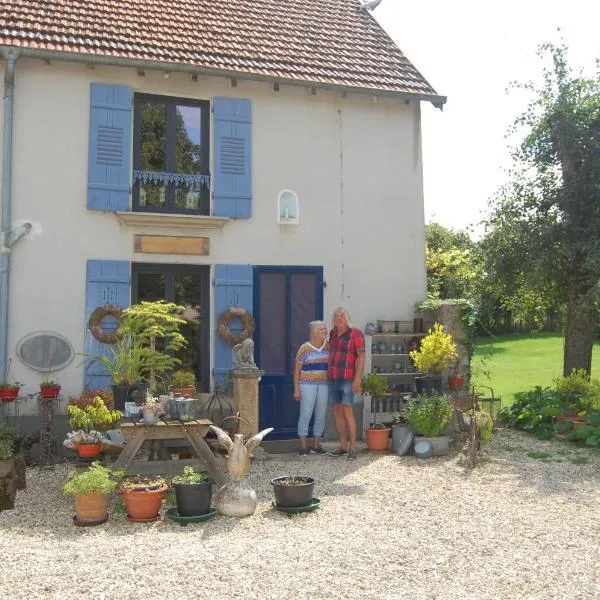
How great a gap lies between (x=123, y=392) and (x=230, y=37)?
5.27 meters

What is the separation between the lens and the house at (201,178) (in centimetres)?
858

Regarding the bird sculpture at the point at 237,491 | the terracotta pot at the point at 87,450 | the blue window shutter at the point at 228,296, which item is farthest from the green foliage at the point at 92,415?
the blue window shutter at the point at 228,296

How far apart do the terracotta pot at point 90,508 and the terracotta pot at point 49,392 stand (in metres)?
2.60

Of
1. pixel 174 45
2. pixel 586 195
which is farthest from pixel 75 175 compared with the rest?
pixel 586 195

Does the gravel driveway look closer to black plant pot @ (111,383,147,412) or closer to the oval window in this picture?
black plant pot @ (111,383,147,412)

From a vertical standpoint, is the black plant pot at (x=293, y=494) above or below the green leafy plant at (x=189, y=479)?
below

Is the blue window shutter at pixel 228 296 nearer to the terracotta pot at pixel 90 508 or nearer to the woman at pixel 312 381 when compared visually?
the woman at pixel 312 381

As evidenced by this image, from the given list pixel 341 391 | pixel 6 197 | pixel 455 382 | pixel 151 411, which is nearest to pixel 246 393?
pixel 341 391

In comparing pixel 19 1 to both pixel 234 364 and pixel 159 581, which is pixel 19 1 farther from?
pixel 159 581

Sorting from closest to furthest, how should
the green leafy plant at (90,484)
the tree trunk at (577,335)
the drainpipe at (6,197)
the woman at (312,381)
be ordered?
the green leafy plant at (90,484)
the drainpipe at (6,197)
the woman at (312,381)
the tree trunk at (577,335)

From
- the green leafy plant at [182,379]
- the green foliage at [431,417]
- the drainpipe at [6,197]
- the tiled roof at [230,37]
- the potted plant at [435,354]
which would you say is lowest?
the green foliage at [431,417]

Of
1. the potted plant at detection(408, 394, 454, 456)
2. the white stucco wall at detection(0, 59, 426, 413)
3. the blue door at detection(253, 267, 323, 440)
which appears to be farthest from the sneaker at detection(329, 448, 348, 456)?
the white stucco wall at detection(0, 59, 426, 413)

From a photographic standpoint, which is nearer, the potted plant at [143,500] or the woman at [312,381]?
the potted plant at [143,500]

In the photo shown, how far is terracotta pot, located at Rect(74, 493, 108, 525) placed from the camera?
5.61 meters
